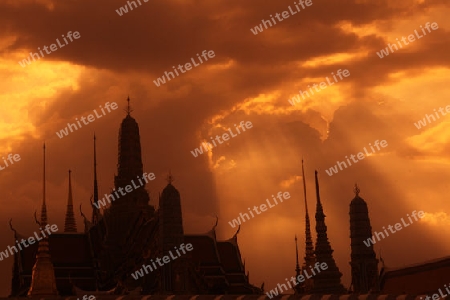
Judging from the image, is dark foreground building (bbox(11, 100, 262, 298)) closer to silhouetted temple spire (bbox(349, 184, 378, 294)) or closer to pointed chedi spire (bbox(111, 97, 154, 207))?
pointed chedi spire (bbox(111, 97, 154, 207))

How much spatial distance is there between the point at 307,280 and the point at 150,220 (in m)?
11.8

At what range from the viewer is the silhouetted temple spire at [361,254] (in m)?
56.2

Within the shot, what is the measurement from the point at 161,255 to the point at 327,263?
9903 millimetres

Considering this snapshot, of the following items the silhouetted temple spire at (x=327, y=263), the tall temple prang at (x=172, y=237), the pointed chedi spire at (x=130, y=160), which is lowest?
the silhouetted temple spire at (x=327, y=263)

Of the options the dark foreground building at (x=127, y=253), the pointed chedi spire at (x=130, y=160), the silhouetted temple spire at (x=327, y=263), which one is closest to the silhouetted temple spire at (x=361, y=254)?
the silhouetted temple spire at (x=327, y=263)

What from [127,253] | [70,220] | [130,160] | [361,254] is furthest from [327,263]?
[70,220]

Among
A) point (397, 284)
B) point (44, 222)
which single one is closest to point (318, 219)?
point (397, 284)

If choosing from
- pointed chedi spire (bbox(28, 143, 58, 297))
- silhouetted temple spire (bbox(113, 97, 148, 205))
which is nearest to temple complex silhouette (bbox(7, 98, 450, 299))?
silhouetted temple spire (bbox(113, 97, 148, 205))

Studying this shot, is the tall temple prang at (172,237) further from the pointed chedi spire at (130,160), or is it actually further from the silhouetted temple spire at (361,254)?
the pointed chedi spire at (130,160)

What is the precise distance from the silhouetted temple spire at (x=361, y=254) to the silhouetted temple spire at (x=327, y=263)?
6242 mm

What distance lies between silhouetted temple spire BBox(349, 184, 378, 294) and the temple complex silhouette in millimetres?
51

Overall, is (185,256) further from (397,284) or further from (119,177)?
(119,177)

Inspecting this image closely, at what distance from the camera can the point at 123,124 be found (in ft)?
276

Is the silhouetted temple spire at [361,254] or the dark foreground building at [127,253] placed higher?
the dark foreground building at [127,253]
